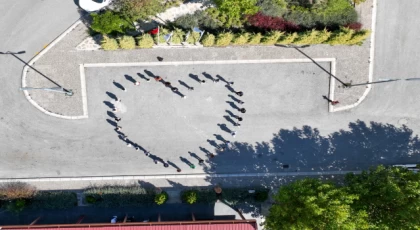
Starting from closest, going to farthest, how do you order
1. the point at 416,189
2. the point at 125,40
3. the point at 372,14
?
the point at 416,189 → the point at 125,40 → the point at 372,14

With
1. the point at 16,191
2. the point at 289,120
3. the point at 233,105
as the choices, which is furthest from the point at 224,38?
the point at 16,191

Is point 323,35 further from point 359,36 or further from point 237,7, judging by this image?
point 237,7

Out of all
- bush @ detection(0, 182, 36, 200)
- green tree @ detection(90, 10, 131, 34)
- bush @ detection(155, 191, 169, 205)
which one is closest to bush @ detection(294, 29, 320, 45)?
green tree @ detection(90, 10, 131, 34)

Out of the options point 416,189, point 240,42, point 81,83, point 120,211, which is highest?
point 240,42

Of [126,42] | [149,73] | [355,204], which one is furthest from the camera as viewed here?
[149,73]

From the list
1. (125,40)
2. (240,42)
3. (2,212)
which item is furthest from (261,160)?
(2,212)

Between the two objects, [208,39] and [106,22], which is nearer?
[106,22]

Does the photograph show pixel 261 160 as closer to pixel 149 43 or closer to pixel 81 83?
pixel 149 43
